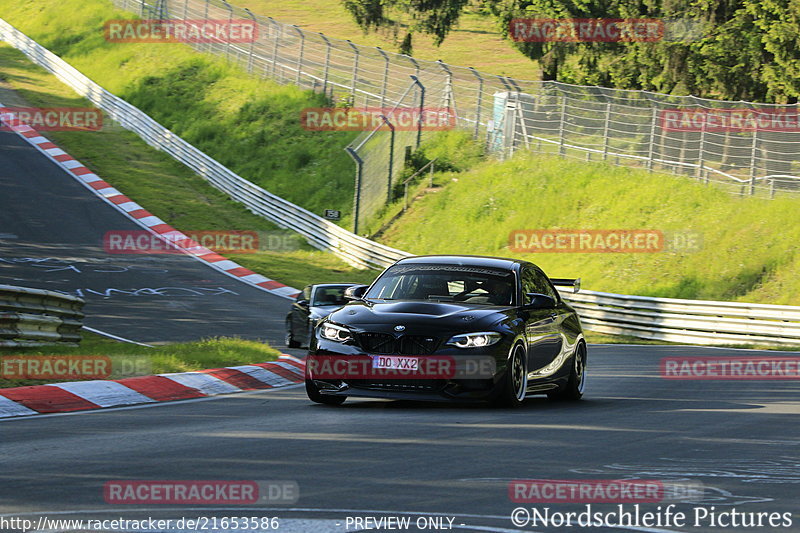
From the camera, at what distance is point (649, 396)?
1315 cm

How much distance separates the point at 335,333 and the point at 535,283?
2752 millimetres

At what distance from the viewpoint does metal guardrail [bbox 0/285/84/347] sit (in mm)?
13398

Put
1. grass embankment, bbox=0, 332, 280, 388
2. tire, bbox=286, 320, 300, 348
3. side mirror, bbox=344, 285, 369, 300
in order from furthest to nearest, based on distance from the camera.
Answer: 1. tire, bbox=286, 320, 300, 348
2. grass embankment, bbox=0, 332, 280, 388
3. side mirror, bbox=344, 285, 369, 300

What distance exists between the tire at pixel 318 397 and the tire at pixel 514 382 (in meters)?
1.51

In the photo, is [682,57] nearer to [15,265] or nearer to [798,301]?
[798,301]

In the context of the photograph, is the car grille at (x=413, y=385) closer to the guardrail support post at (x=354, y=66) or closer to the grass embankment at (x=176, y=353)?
the grass embankment at (x=176, y=353)

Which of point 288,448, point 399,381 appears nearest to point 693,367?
point 399,381

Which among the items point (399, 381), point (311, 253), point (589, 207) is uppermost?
point (399, 381)

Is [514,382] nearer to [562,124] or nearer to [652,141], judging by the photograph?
[652,141]

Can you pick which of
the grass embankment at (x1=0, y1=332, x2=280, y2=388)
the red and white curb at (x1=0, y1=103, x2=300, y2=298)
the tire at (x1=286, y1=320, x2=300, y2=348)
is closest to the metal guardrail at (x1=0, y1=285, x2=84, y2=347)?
the grass embankment at (x1=0, y1=332, x2=280, y2=388)

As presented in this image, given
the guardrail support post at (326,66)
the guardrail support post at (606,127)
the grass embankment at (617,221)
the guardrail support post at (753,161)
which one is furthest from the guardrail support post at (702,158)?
the guardrail support post at (326,66)

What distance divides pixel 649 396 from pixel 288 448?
628cm

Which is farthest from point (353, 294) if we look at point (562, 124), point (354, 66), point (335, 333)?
point (354, 66)

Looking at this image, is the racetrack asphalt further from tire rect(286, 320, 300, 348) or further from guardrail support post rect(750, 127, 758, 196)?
guardrail support post rect(750, 127, 758, 196)
